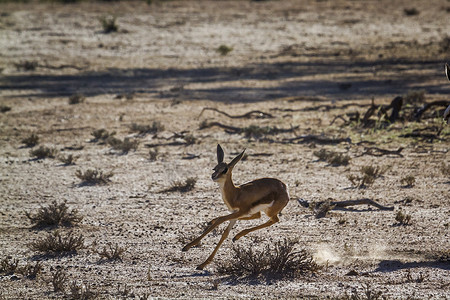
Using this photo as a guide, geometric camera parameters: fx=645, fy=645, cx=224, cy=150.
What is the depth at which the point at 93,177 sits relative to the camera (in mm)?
10617

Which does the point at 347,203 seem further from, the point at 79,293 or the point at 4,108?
the point at 4,108

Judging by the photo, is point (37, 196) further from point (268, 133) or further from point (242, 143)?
point (268, 133)

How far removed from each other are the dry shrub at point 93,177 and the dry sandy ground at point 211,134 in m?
0.16

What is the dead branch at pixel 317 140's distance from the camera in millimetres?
12758

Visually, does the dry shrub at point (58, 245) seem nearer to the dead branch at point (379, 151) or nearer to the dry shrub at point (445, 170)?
the dry shrub at point (445, 170)

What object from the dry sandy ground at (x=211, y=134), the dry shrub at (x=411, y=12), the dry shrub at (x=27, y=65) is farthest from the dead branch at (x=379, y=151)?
the dry shrub at (x=411, y=12)

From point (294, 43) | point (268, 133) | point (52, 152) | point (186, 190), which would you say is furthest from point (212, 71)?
point (186, 190)

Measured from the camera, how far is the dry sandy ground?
22.4 feet

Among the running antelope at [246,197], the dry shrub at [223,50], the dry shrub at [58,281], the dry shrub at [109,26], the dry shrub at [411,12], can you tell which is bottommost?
the dry shrub at [58,281]

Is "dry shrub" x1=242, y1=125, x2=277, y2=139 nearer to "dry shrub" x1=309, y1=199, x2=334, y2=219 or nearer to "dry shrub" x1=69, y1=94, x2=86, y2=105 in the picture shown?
"dry shrub" x1=309, y1=199, x2=334, y2=219

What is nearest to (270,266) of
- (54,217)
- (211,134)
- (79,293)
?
(79,293)

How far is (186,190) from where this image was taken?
995 cm

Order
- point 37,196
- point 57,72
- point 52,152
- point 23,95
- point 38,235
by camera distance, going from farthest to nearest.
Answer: point 57,72 → point 23,95 → point 52,152 → point 37,196 → point 38,235

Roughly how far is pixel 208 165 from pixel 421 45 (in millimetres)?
14696
